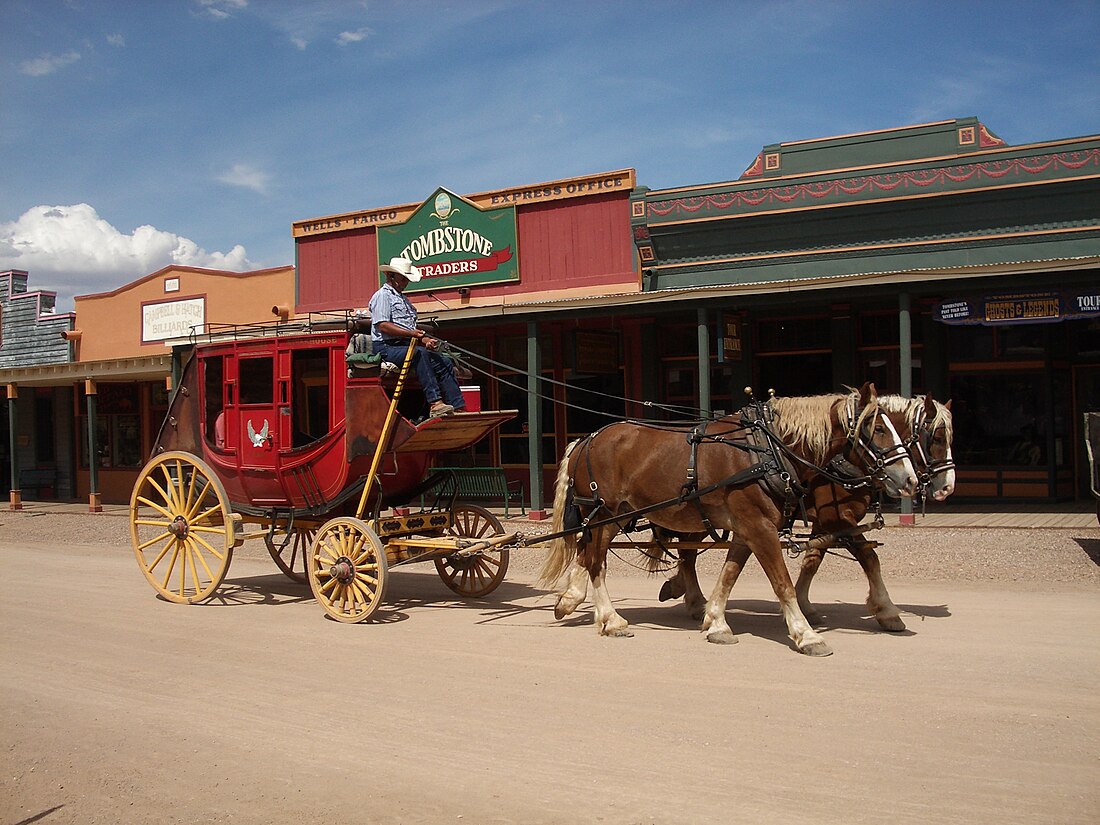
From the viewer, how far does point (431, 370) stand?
29.0ft

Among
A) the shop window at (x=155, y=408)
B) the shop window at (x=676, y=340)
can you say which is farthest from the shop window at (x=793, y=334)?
the shop window at (x=155, y=408)

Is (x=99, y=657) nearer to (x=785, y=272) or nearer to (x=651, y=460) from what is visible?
(x=651, y=460)

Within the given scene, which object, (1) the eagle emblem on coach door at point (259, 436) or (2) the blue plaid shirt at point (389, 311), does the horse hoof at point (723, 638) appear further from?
(1) the eagle emblem on coach door at point (259, 436)

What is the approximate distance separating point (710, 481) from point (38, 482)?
23.0 m

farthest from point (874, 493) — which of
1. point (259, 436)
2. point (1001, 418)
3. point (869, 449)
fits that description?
point (1001, 418)

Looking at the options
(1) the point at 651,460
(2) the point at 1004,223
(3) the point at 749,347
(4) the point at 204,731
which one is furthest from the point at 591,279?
(4) the point at 204,731

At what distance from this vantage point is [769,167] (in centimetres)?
1708

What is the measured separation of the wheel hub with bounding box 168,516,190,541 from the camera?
9.91 meters

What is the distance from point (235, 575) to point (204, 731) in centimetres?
676

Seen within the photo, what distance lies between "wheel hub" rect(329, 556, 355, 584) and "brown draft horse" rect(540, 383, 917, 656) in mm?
1687

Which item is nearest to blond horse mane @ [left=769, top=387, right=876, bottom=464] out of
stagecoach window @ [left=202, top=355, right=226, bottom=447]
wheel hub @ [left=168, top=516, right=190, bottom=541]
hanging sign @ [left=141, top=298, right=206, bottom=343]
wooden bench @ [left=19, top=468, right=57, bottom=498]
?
stagecoach window @ [left=202, top=355, right=226, bottom=447]

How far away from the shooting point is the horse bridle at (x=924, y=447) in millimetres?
7078

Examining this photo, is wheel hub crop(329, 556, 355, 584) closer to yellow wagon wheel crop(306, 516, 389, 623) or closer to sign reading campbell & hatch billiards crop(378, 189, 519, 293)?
yellow wagon wheel crop(306, 516, 389, 623)

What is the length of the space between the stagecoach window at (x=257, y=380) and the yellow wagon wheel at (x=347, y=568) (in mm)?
1694
